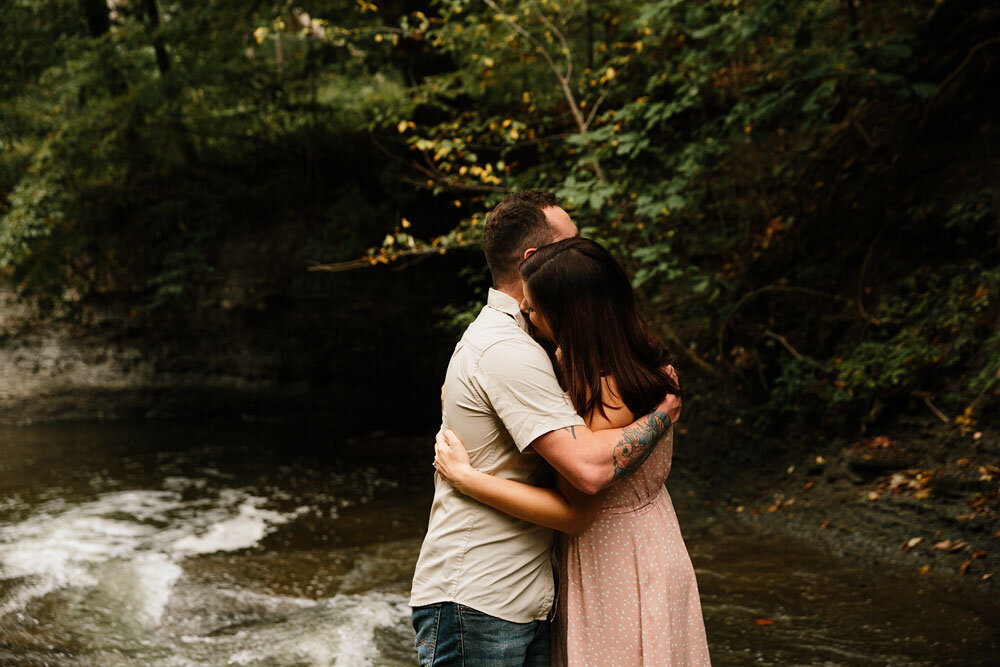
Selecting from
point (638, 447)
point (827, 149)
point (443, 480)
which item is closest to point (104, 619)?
point (443, 480)

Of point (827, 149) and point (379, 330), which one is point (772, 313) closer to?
point (827, 149)

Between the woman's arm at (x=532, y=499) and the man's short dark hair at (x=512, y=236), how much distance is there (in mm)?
560

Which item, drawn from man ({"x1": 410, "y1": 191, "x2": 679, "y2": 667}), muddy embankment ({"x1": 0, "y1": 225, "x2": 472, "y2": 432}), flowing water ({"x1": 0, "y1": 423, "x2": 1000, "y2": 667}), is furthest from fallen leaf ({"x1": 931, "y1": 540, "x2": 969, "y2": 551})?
muddy embankment ({"x1": 0, "y1": 225, "x2": 472, "y2": 432})

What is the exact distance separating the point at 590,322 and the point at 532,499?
0.46 m

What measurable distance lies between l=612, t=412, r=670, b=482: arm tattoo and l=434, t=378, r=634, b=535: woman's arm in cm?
5

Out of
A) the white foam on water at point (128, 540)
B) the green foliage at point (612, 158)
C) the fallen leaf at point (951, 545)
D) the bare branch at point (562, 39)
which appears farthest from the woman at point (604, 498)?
the bare branch at point (562, 39)

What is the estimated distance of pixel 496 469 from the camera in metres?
1.89

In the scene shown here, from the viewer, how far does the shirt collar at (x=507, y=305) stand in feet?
6.65

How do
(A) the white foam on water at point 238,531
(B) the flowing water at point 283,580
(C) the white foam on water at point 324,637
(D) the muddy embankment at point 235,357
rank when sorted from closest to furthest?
(B) the flowing water at point 283,580
(C) the white foam on water at point 324,637
(A) the white foam on water at point 238,531
(D) the muddy embankment at point 235,357

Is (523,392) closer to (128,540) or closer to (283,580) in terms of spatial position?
(283,580)

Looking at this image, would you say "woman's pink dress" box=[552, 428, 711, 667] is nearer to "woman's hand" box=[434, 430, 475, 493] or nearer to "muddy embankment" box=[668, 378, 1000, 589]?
"woman's hand" box=[434, 430, 475, 493]

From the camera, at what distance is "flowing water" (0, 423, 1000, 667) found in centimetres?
382

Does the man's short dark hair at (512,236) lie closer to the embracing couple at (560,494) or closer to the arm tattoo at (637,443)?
the embracing couple at (560,494)

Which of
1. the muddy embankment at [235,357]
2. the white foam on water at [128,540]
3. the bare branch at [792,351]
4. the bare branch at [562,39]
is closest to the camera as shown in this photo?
the white foam on water at [128,540]
